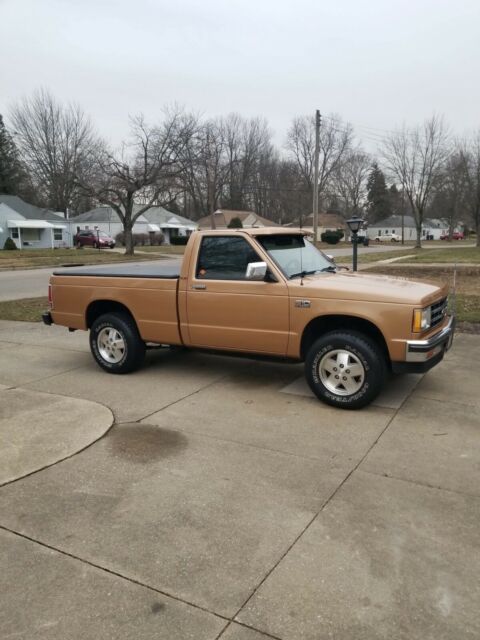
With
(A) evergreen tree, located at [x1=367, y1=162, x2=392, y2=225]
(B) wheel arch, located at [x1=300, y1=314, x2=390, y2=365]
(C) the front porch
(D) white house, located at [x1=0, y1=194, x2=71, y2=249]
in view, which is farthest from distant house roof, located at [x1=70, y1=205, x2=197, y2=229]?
(B) wheel arch, located at [x1=300, y1=314, x2=390, y2=365]

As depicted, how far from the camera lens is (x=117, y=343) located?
659 cm

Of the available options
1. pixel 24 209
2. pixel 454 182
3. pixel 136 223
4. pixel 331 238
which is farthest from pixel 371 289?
pixel 331 238

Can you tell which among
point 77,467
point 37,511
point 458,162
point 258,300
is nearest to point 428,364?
point 258,300

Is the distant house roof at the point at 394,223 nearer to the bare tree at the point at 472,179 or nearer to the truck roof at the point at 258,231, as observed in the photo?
the bare tree at the point at 472,179

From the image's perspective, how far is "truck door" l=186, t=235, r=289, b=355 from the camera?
550cm

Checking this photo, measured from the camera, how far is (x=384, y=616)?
8.11 ft

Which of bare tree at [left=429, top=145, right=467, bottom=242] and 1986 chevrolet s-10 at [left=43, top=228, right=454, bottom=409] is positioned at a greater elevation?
bare tree at [left=429, top=145, right=467, bottom=242]

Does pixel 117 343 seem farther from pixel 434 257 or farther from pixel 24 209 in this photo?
pixel 24 209

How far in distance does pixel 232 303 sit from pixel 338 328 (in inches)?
45.2

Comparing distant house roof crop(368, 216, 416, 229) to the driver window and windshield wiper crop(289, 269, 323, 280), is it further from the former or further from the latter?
the driver window

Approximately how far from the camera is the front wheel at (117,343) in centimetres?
647

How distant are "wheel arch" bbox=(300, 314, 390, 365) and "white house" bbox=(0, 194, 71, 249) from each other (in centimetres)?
5313

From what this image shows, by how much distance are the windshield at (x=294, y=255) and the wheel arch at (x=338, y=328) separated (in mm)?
599

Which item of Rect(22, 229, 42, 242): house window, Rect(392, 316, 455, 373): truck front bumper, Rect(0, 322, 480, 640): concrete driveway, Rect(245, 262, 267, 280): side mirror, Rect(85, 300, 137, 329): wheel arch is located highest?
Rect(22, 229, 42, 242): house window
